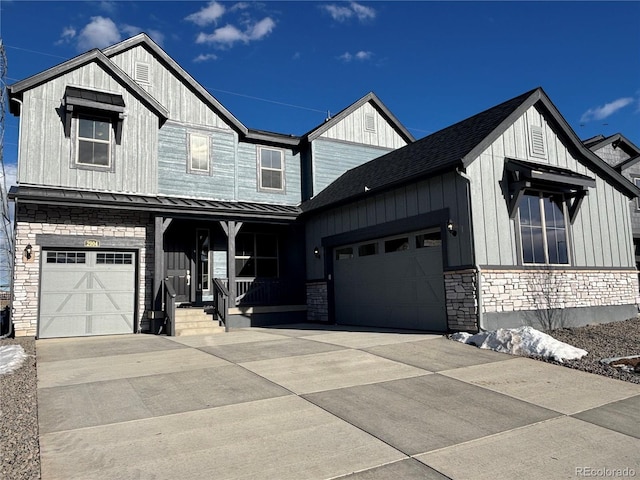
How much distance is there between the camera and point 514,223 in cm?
1065

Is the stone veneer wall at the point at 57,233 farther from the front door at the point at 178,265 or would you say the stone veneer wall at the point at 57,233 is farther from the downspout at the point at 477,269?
the downspout at the point at 477,269

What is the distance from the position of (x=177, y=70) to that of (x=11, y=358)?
9.98 meters

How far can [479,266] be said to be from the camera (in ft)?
32.1

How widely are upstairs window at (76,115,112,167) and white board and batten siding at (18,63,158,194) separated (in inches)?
9.3

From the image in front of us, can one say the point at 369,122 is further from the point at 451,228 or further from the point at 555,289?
the point at 555,289

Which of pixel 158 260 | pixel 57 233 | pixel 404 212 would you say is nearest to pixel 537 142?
pixel 404 212

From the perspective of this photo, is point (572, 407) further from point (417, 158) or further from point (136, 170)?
point (136, 170)

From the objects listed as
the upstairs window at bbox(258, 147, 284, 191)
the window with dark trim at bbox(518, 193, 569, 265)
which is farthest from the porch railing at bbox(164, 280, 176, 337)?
the window with dark trim at bbox(518, 193, 569, 265)

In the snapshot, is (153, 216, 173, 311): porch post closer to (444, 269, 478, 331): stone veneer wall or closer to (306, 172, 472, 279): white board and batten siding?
(306, 172, 472, 279): white board and batten siding

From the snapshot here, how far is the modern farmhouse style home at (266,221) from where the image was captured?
10.5 m

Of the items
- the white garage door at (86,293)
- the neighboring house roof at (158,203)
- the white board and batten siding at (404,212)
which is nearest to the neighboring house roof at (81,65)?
the neighboring house roof at (158,203)

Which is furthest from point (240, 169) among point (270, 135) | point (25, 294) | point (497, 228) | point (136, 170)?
point (497, 228)

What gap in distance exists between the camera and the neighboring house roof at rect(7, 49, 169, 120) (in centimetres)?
1198

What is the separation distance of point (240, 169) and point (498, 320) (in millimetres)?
9375
